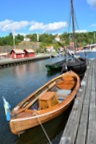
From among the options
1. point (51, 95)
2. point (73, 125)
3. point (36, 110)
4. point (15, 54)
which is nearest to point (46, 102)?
point (51, 95)

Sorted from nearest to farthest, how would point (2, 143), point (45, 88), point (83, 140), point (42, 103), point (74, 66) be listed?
point (83, 140) < point (2, 143) < point (42, 103) < point (45, 88) < point (74, 66)

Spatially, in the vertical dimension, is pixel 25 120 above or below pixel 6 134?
above

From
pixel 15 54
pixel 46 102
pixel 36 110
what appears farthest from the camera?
pixel 15 54

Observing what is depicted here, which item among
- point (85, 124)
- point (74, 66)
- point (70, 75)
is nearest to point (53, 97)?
point (85, 124)

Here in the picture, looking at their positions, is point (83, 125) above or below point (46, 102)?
above

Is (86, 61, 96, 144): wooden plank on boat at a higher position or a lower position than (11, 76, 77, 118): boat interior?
higher

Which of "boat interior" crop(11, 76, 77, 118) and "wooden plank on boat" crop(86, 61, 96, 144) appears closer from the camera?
"wooden plank on boat" crop(86, 61, 96, 144)

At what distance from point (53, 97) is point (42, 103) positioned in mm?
643

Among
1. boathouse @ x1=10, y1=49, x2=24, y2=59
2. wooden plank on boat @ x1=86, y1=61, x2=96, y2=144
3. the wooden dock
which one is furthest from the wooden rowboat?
boathouse @ x1=10, y1=49, x2=24, y2=59

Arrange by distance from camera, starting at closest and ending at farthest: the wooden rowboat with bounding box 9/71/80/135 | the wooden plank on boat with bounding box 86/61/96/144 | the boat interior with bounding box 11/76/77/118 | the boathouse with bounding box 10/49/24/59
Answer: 1. the wooden plank on boat with bounding box 86/61/96/144
2. the wooden rowboat with bounding box 9/71/80/135
3. the boat interior with bounding box 11/76/77/118
4. the boathouse with bounding box 10/49/24/59

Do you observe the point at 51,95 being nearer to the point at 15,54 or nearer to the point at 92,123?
the point at 92,123

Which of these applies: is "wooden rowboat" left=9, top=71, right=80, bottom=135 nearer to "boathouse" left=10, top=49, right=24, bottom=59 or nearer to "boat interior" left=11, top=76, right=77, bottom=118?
"boat interior" left=11, top=76, right=77, bottom=118

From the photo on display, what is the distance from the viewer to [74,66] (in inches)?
895

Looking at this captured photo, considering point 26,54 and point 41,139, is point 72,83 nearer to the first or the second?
point 41,139
